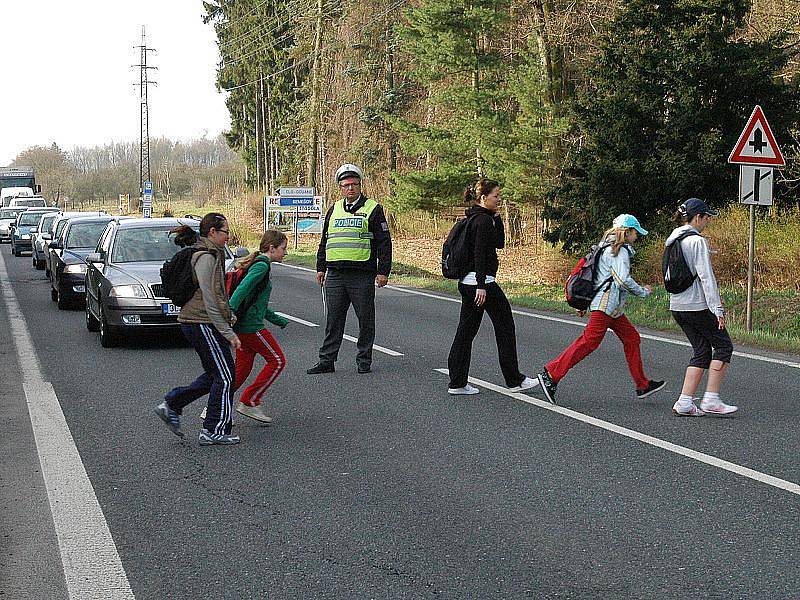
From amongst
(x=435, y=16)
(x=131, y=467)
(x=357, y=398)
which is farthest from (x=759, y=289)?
(x=435, y=16)

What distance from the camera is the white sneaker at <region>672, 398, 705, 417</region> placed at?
826cm

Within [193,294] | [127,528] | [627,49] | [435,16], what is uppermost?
[435,16]

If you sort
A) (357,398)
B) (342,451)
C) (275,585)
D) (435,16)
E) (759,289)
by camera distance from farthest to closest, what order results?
(435,16) → (759,289) → (357,398) → (342,451) → (275,585)

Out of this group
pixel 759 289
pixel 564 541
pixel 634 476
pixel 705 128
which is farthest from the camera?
pixel 705 128

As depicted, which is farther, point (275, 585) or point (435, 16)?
point (435, 16)

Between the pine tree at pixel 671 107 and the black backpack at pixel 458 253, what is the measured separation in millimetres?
13984

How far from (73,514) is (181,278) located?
2026mm

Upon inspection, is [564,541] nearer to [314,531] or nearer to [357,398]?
[314,531]

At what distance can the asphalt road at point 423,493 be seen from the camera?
188 inches

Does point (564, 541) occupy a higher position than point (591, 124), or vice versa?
point (591, 124)

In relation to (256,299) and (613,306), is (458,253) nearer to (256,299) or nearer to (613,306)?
(613,306)

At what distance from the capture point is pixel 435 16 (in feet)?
121

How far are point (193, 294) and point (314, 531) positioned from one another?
Result: 2.45m

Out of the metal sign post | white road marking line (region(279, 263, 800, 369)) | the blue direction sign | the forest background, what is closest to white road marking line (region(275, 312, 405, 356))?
white road marking line (region(279, 263, 800, 369))
